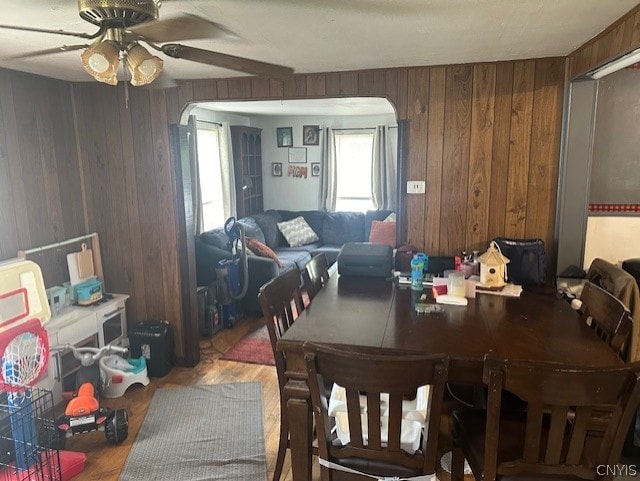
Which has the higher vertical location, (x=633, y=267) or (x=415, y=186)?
(x=415, y=186)

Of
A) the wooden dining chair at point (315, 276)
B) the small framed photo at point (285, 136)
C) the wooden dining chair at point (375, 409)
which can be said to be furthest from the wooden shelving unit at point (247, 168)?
the wooden dining chair at point (375, 409)

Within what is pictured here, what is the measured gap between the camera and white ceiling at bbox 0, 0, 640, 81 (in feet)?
5.98

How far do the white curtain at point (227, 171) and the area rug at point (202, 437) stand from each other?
2950 mm

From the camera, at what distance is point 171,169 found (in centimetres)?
352

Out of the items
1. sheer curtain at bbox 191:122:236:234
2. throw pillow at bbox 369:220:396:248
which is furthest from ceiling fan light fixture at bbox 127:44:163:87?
throw pillow at bbox 369:220:396:248

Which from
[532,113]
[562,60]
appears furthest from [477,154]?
Answer: [562,60]

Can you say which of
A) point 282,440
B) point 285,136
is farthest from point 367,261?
point 285,136

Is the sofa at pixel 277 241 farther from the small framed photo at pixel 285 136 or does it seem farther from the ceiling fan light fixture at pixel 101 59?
the ceiling fan light fixture at pixel 101 59

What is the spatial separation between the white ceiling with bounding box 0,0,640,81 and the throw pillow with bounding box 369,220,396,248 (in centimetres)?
283

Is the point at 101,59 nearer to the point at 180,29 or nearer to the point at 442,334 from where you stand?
the point at 180,29

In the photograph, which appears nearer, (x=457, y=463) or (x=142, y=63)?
(x=142, y=63)

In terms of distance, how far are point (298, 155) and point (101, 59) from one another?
5430 mm

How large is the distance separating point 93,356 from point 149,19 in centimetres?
236

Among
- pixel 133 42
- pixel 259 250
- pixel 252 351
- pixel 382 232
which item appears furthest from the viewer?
pixel 382 232
